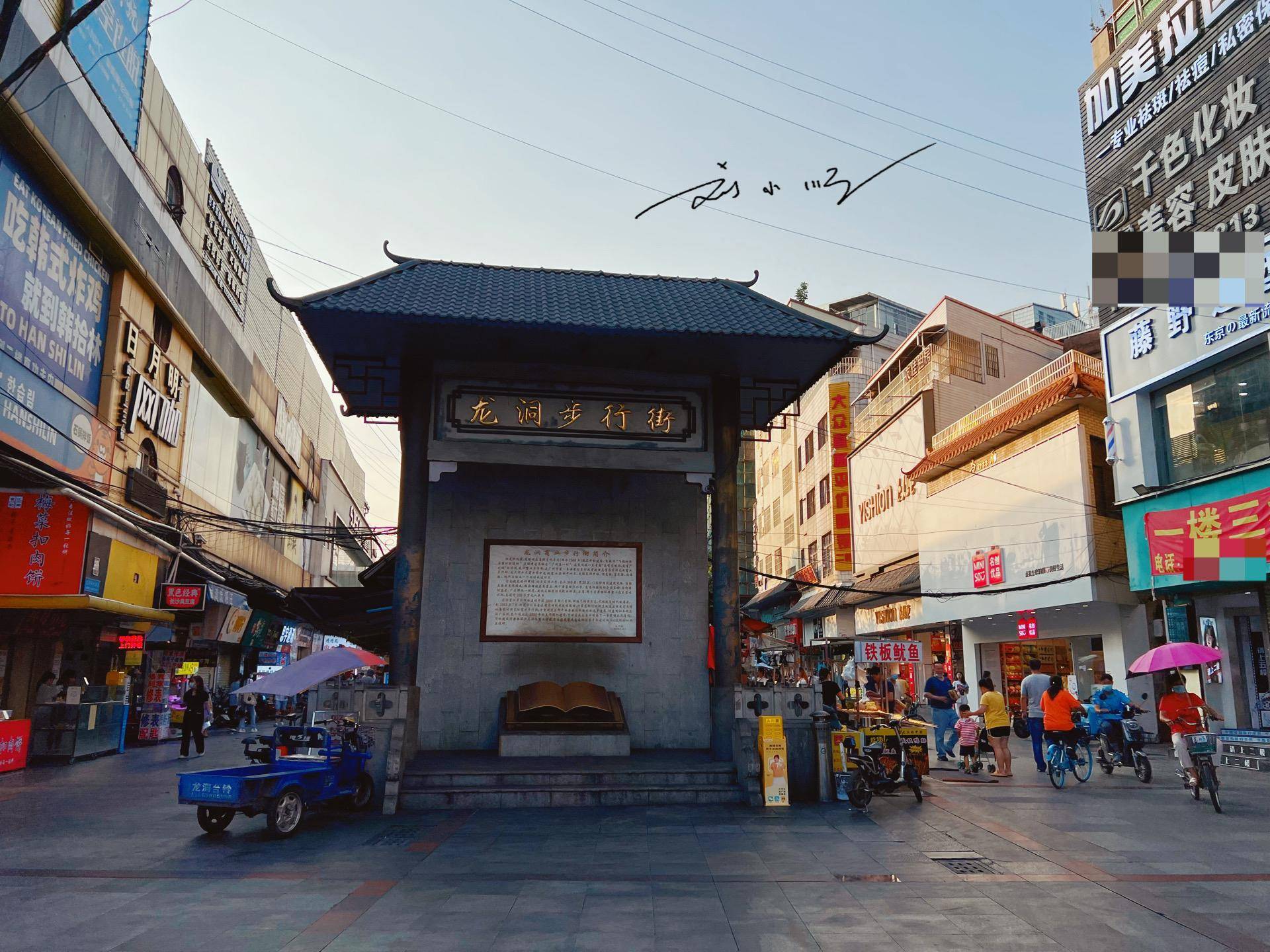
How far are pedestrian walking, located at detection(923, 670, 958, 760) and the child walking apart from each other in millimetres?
909

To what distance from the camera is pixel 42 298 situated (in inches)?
684

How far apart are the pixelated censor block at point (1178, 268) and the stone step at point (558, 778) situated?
797 cm

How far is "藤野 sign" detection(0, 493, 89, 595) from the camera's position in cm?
1736

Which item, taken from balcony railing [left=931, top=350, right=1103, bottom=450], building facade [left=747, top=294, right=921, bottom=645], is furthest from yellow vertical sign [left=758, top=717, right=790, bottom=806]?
building facade [left=747, top=294, right=921, bottom=645]

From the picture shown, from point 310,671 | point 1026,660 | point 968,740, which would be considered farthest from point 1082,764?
point 1026,660

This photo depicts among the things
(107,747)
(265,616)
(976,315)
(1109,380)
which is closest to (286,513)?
(265,616)

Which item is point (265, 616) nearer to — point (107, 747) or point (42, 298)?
point (107, 747)

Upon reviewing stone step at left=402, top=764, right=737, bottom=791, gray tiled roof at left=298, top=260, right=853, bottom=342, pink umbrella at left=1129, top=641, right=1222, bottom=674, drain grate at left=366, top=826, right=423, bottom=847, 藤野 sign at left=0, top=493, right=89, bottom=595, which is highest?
gray tiled roof at left=298, top=260, right=853, bottom=342

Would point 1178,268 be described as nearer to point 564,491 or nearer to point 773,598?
point 564,491

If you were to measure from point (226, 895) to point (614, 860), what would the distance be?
11.4 ft

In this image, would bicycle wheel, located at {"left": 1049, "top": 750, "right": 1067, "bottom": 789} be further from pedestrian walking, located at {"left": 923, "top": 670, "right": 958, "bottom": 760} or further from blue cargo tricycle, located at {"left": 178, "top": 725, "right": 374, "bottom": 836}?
blue cargo tricycle, located at {"left": 178, "top": 725, "right": 374, "bottom": 836}

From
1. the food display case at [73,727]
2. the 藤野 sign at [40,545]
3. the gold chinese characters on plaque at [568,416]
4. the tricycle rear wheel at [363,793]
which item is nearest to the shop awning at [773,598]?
the gold chinese characters on plaque at [568,416]

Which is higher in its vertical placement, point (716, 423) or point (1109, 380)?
point (1109, 380)

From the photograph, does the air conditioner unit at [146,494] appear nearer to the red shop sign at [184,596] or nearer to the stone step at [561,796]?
the red shop sign at [184,596]
